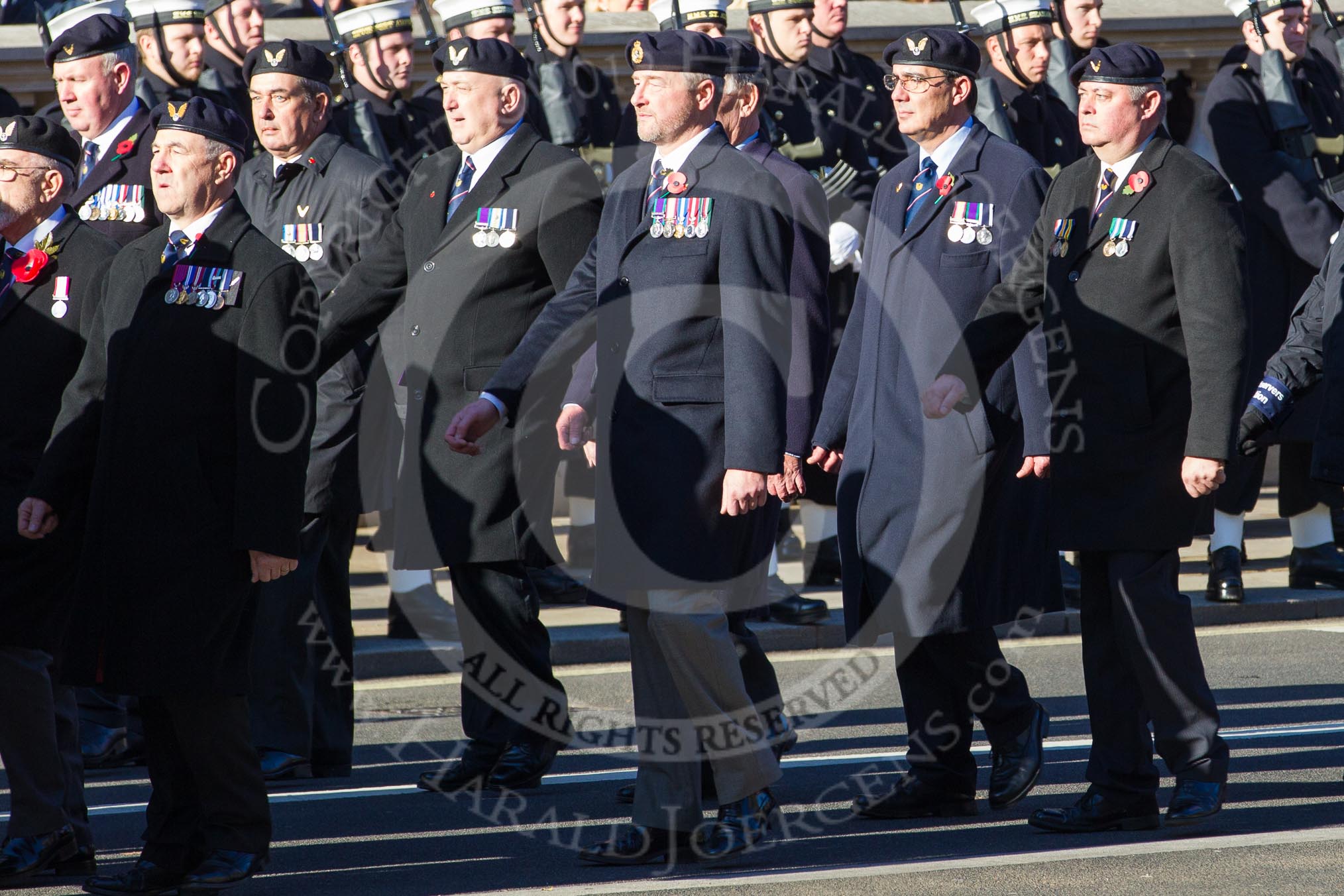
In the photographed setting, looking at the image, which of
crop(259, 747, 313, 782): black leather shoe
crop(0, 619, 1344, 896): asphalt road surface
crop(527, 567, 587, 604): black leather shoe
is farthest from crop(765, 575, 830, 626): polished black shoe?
crop(259, 747, 313, 782): black leather shoe

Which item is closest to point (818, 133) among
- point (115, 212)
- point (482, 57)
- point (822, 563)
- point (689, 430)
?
point (822, 563)

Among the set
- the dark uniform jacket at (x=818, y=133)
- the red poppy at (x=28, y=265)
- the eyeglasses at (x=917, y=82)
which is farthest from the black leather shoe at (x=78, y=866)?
the dark uniform jacket at (x=818, y=133)

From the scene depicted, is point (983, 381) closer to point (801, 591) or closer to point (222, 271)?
point (222, 271)

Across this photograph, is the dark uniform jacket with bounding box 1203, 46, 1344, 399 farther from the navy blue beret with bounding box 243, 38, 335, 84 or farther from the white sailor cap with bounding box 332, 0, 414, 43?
the navy blue beret with bounding box 243, 38, 335, 84

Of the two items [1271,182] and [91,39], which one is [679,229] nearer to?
[91,39]

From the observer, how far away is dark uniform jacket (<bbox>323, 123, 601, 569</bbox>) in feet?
23.1

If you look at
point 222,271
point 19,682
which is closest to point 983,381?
point 222,271

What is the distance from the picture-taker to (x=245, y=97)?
31.8ft

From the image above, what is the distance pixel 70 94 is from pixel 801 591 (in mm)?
4180

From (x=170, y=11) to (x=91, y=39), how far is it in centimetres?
115

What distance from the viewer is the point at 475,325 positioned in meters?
7.10

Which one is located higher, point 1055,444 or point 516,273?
point 516,273

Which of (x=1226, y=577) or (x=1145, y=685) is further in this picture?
(x=1226, y=577)

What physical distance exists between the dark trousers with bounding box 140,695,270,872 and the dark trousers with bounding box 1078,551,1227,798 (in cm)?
223
